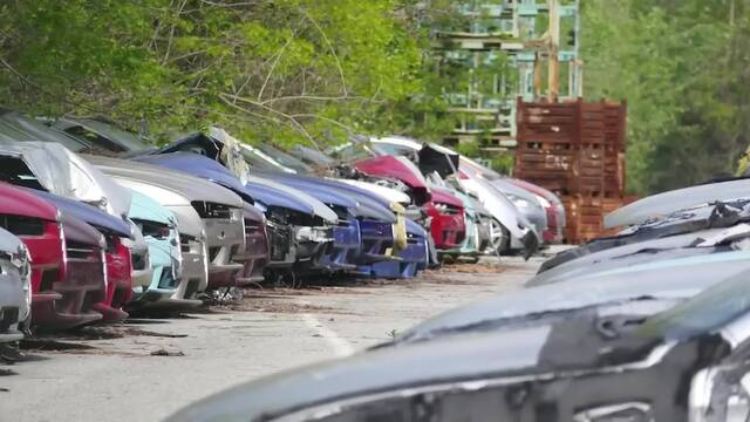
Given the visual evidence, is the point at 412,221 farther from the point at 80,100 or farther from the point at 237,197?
the point at 237,197

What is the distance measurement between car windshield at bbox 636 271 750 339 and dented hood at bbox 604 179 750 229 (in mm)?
7034

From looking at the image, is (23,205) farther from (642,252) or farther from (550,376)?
(550,376)

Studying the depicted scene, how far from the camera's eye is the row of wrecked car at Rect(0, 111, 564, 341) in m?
12.4

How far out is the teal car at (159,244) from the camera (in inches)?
590

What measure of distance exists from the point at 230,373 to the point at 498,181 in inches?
989

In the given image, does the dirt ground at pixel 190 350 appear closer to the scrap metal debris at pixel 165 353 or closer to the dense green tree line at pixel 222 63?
the scrap metal debris at pixel 165 353

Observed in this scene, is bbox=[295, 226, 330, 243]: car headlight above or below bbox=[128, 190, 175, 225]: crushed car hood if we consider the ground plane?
below

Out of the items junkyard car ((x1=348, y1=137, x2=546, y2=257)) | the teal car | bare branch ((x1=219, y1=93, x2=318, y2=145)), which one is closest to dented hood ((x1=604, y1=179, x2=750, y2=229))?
the teal car

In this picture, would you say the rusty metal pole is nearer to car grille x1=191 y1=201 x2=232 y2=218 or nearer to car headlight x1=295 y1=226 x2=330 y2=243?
car headlight x1=295 y1=226 x2=330 y2=243

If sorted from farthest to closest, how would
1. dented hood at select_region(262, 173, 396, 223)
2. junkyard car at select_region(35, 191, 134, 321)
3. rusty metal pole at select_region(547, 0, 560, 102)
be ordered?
rusty metal pole at select_region(547, 0, 560, 102) < dented hood at select_region(262, 173, 396, 223) < junkyard car at select_region(35, 191, 134, 321)

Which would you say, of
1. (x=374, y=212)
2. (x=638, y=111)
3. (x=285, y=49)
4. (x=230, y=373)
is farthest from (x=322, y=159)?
(x=638, y=111)

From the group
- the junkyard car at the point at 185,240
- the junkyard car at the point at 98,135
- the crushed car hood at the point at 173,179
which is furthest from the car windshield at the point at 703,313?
→ the junkyard car at the point at 98,135

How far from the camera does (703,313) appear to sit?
4.35m

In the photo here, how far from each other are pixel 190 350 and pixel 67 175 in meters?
1.61
